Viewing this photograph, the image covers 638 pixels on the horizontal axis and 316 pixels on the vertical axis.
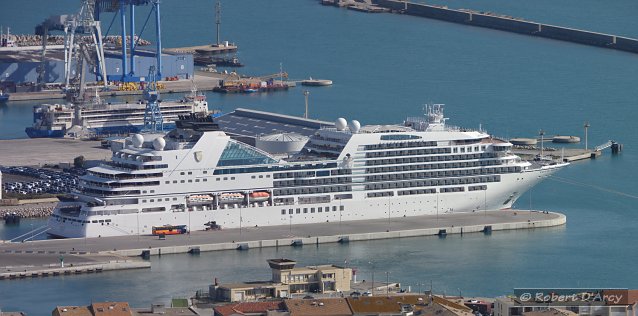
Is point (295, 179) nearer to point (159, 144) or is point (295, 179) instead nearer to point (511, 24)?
point (159, 144)

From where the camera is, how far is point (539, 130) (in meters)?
81.2

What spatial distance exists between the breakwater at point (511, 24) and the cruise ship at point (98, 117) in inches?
1112

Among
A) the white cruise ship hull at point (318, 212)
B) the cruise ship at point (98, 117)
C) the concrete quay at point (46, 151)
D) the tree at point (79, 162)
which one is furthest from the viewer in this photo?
the cruise ship at point (98, 117)

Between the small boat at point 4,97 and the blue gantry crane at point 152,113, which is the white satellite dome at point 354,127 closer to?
the blue gantry crane at point 152,113

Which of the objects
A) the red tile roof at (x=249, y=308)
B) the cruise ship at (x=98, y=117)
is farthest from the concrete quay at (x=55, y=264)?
the cruise ship at (x=98, y=117)

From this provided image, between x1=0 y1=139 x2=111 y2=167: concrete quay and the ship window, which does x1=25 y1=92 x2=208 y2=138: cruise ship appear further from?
the ship window

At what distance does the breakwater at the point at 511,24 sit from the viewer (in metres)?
107

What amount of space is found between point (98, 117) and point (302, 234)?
927 inches

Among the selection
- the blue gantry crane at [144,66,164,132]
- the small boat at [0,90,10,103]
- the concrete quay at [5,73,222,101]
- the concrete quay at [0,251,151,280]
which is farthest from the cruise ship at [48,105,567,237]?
the concrete quay at [5,73,222,101]

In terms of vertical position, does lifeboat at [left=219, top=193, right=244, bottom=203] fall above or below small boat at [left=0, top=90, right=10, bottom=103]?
below

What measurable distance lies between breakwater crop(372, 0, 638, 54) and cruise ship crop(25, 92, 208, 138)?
92.7 ft

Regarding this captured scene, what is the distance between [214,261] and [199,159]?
449 cm

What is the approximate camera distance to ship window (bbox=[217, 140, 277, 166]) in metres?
61.9

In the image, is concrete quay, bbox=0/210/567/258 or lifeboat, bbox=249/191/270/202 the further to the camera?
lifeboat, bbox=249/191/270/202
